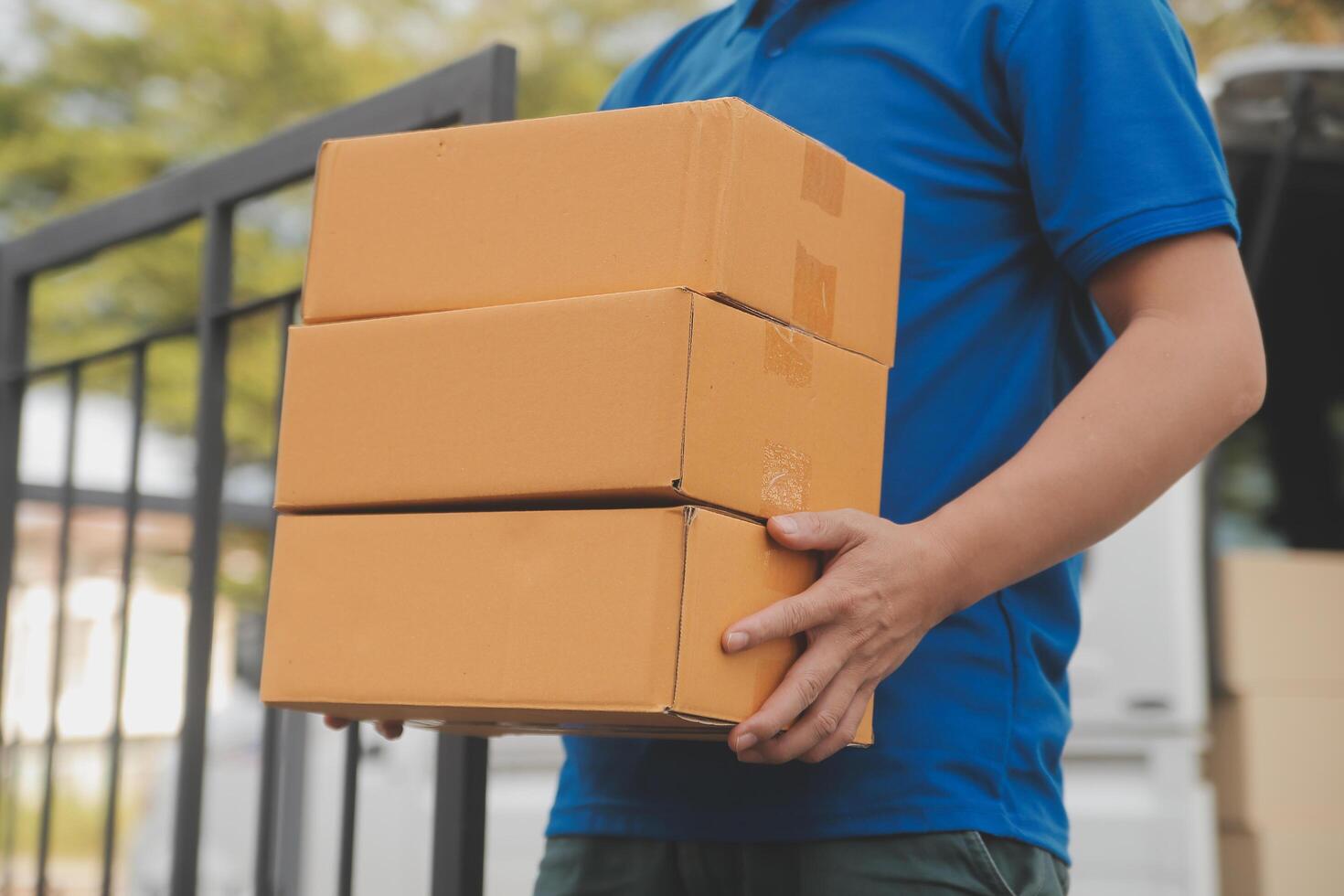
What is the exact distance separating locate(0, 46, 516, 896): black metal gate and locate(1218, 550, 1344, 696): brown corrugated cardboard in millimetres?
1908

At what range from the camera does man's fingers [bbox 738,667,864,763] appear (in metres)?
1.04

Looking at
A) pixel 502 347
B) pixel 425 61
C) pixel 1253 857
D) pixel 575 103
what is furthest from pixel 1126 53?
pixel 425 61

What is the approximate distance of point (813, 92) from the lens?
4.26 ft

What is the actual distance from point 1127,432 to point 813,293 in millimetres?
254

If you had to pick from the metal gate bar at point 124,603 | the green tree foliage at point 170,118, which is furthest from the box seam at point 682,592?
the green tree foliage at point 170,118

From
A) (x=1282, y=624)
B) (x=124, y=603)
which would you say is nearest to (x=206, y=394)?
(x=124, y=603)

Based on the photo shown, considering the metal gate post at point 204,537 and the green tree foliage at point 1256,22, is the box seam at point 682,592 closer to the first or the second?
the metal gate post at point 204,537

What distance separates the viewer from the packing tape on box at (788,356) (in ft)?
3.52

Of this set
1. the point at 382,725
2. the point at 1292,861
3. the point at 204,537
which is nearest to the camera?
the point at 382,725

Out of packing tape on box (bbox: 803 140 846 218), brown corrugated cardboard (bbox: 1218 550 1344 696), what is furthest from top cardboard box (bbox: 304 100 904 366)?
brown corrugated cardboard (bbox: 1218 550 1344 696)

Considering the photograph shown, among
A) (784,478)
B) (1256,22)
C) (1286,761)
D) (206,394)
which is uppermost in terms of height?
(1256,22)

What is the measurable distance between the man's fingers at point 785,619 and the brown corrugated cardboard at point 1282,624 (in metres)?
2.16

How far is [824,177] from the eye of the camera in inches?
44.8

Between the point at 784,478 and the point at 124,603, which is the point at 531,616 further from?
the point at 124,603
